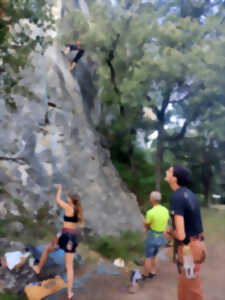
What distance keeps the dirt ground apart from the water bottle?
241 centimetres

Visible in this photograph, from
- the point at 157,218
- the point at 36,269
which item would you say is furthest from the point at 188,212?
the point at 36,269

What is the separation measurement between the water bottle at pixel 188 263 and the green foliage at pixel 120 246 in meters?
4.60

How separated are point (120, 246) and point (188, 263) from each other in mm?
4899

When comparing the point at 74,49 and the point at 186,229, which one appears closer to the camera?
the point at 186,229

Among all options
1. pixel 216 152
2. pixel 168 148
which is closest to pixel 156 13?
pixel 168 148

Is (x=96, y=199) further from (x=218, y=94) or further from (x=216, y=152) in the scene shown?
(x=216, y=152)

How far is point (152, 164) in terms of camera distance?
1962 centimetres

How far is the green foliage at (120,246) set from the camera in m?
8.59

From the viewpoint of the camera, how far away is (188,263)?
13.9 ft

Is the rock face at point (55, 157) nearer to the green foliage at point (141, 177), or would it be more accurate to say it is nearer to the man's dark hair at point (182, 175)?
the green foliage at point (141, 177)

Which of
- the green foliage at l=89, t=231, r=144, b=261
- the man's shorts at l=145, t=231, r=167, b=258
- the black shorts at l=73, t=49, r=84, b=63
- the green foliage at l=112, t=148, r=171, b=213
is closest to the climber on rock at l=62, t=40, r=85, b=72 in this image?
the black shorts at l=73, t=49, r=84, b=63

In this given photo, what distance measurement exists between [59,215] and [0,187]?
6.43 feet

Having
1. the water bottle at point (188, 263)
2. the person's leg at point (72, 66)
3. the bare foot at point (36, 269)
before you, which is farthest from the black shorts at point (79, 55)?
the water bottle at point (188, 263)

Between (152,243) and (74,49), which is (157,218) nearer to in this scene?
(152,243)
